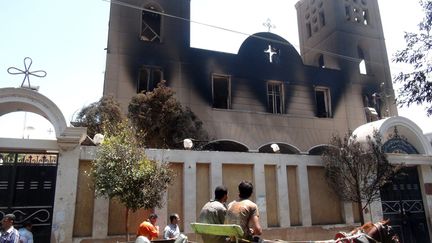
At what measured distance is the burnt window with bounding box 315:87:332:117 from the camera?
68.1ft

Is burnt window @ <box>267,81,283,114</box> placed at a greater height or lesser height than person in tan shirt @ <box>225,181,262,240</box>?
greater

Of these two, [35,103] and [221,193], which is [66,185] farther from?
[221,193]

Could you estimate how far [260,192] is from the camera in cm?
1242

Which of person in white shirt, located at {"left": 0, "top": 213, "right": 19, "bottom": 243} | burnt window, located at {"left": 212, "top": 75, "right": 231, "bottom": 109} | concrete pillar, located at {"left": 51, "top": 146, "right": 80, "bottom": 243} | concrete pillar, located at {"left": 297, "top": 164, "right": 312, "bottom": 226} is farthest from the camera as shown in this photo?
burnt window, located at {"left": 212, "top": 75, "right": 231, "bottom": 109}

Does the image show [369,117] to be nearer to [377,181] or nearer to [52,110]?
[377,181]

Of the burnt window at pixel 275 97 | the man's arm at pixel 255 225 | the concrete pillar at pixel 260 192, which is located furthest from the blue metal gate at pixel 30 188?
the burnt window at pixel 275 97

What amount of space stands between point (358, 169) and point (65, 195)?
32.7ft

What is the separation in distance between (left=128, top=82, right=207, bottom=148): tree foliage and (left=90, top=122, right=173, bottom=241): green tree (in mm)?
5323

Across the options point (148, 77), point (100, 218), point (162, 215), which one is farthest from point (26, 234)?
point (148, 77)

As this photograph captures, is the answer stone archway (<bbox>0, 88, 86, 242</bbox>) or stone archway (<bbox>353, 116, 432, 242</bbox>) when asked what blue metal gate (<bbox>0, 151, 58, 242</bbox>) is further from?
stone archway (<bbox>353, 116, 432, 242</bbox>)

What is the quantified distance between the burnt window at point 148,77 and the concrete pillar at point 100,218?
788cm

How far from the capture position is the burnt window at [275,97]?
19.4 meters

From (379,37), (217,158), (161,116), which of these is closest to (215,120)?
(161,116)

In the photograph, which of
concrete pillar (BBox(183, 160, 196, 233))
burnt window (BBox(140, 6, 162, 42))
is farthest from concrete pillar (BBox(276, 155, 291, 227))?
burnt window (BBox(140, 6, 162, 42))
